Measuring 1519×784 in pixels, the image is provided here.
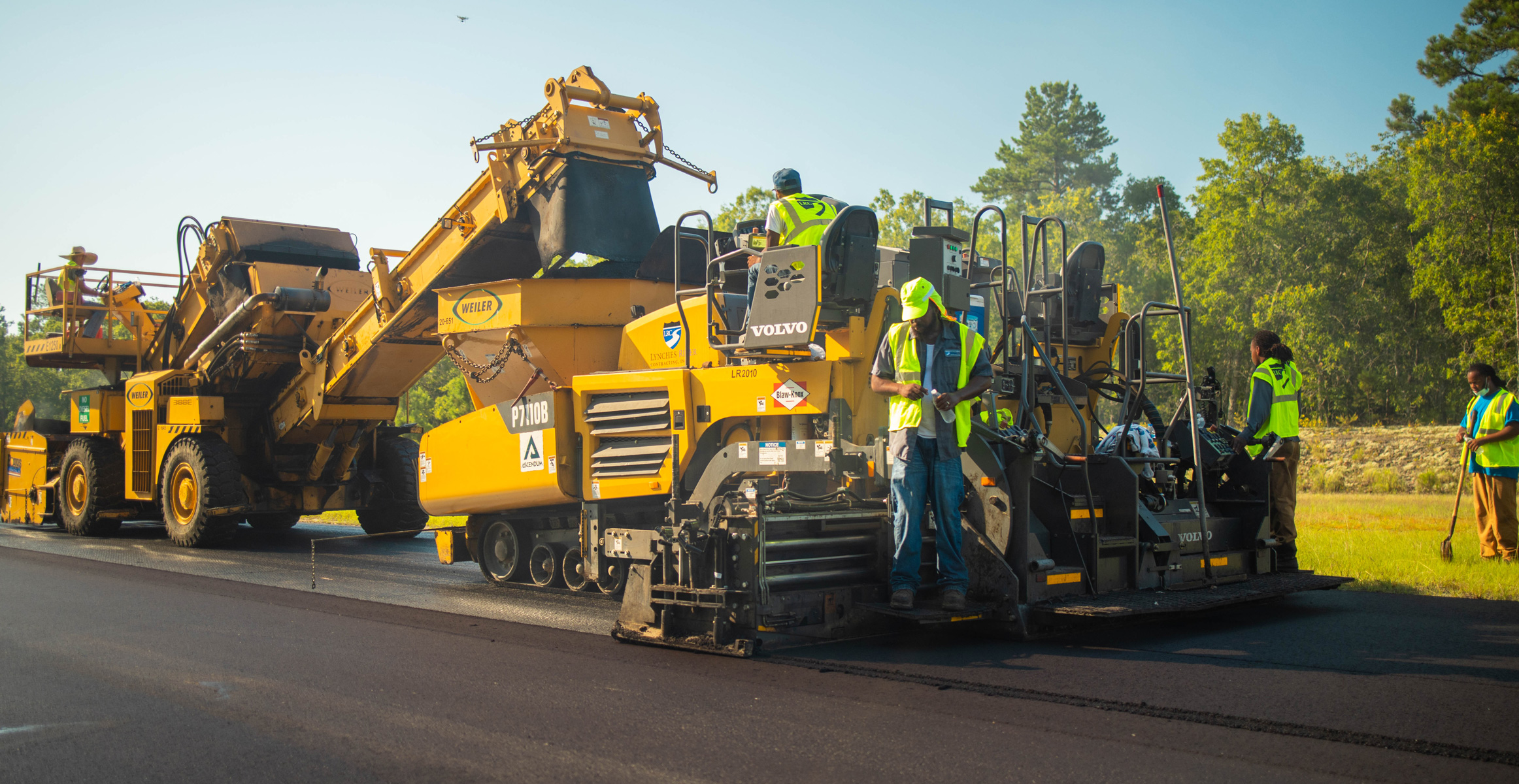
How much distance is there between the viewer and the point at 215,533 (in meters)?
12.5

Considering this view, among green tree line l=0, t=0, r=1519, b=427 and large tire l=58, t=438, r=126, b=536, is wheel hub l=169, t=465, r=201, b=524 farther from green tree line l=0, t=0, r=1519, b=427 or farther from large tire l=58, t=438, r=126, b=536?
green tree line l=0, t=0, r=1519, b=427

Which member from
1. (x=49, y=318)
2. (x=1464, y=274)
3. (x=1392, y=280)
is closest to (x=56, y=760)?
(x=49, y=318)

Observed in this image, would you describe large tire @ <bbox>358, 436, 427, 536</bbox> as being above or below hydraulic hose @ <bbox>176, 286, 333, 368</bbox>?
below

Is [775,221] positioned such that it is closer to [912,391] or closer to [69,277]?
[912,391]

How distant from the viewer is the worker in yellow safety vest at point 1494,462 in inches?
352

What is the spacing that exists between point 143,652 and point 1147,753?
16.8 feet

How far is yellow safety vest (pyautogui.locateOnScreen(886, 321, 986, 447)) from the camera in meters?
6.00

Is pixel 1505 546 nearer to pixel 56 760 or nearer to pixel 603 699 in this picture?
pixel 603 699

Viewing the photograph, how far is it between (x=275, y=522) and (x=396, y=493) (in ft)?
7.84

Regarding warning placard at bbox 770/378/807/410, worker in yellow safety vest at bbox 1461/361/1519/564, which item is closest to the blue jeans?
warning placard at bbox 770/378/807/410

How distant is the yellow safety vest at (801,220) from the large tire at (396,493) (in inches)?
331

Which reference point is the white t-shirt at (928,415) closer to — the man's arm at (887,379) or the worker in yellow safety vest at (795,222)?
the man's arm at (887,379)

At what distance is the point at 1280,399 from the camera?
8156mm

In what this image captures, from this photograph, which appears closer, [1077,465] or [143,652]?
[143,652]
